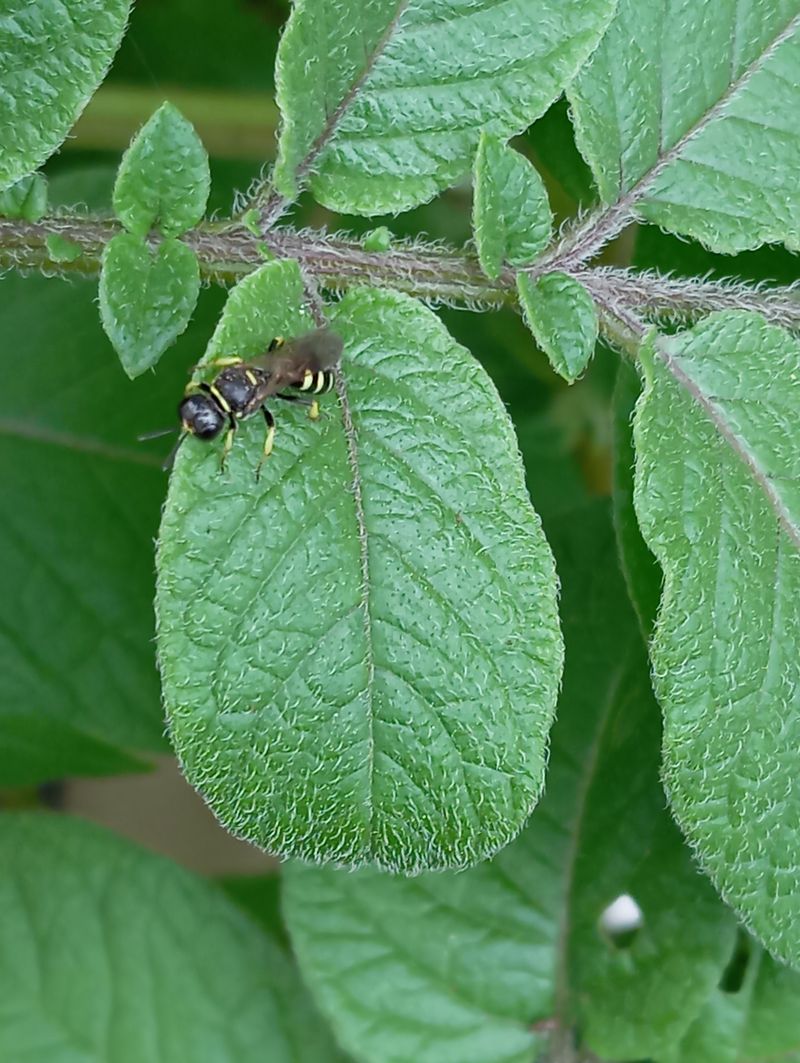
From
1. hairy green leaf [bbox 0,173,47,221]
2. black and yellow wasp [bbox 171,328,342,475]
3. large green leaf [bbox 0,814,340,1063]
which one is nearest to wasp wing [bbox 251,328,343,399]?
black and yellow wasp [bbox 171,328,342,475]

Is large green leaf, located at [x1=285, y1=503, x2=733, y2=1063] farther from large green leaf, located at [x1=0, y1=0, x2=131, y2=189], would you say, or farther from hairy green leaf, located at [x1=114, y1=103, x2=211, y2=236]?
large green leaf, located at [x1=0, y1=0, x2=131, y2=189]

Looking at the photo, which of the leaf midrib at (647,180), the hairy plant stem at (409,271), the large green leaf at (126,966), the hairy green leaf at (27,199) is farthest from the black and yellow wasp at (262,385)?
the large green leaf at (126,966)

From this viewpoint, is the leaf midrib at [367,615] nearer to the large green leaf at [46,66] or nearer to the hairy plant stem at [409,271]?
the hairy plant stem at [409,271]

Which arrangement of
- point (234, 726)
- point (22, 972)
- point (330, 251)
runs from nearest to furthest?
1. point (234, 726)
2. point (330, 251)
3. point (22, 972)

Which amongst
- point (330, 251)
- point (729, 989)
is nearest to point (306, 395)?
point (330, 251)

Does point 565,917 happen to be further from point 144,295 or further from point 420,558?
point 144,295

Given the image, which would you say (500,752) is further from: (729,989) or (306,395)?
(729,989)
